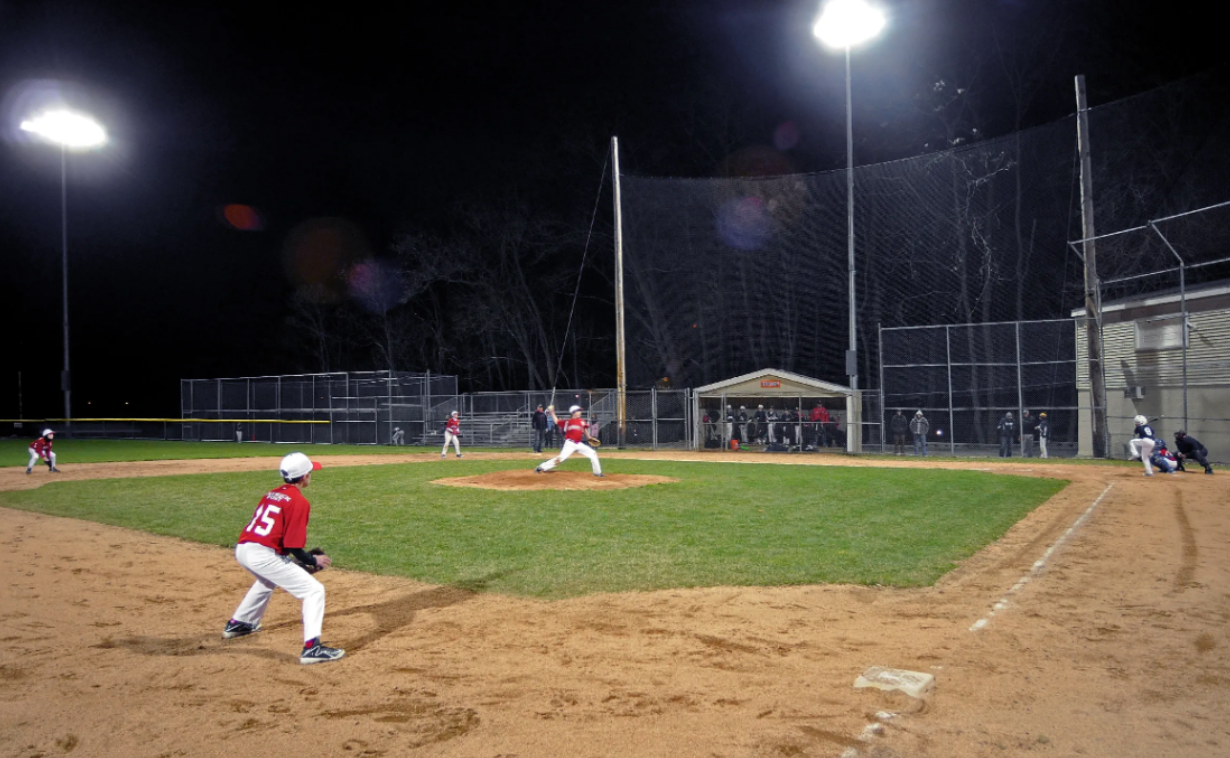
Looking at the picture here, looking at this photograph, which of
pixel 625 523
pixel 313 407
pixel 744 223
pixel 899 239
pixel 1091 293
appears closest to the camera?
pixel 625 523

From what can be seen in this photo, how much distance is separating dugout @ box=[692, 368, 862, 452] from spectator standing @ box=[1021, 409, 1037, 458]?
4813 millimetres

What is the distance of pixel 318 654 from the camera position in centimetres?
533

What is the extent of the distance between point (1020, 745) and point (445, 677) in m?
3.29

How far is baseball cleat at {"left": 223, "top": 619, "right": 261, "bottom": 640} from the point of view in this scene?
5945 millimetres

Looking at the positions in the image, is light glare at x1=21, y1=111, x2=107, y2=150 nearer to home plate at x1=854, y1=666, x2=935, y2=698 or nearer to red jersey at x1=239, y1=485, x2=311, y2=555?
red jersey at x1=239, y1=485, x2=311, y2=555

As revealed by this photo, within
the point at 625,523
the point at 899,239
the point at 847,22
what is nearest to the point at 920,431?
the point at 899,239

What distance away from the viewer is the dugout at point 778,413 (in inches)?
1047

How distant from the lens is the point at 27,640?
19.5 ft

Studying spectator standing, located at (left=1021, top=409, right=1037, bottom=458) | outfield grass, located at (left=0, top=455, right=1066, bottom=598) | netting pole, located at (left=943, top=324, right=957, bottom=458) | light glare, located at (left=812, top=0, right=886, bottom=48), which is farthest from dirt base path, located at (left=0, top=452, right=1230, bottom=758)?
light glare, located at (left=812, top=0, right=886, bottom=48)

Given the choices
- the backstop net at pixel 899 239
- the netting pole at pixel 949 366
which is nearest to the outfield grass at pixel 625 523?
the netting pole at pixel 949 366

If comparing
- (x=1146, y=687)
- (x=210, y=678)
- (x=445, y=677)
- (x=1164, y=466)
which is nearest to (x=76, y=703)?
(x=210, y=678)

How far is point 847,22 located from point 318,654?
24649mm

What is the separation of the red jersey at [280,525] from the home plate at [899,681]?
395 centimetres

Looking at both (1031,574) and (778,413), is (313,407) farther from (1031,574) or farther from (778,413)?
(1031,574)
